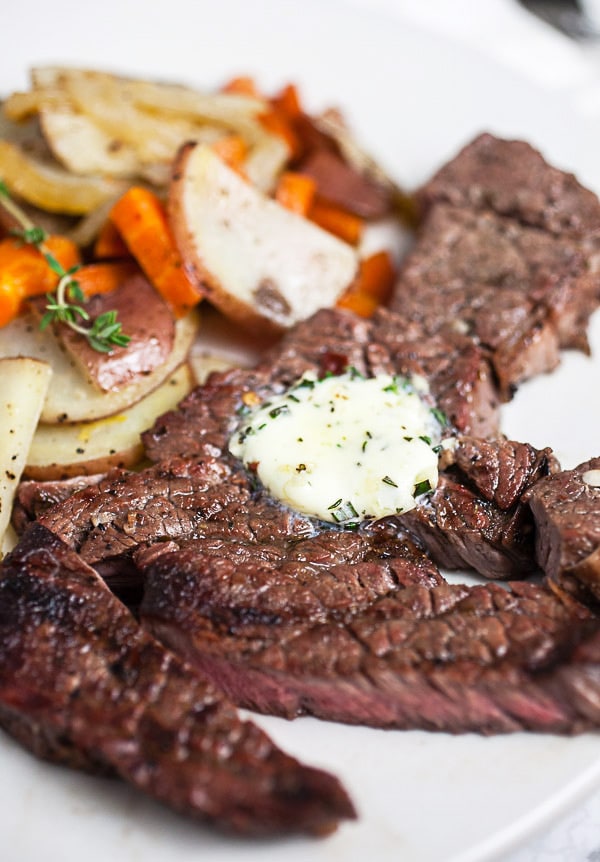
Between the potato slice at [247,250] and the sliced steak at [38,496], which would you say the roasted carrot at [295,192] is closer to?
the potato slice at [247,250]

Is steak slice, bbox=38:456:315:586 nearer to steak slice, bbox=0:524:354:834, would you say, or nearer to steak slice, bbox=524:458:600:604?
steak slice, bbox=0:524:354:834

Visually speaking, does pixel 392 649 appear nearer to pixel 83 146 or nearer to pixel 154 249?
pixel 154 249

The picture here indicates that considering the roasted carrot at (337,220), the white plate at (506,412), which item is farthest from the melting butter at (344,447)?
the roasted carrot at (337,220)

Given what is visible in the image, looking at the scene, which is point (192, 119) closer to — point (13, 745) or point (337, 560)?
point (337, 560)

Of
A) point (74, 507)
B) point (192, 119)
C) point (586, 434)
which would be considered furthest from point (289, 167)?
point (74, 507)

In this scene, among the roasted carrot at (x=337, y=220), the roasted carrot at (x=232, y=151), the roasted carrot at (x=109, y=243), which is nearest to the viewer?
the roasted carrot at (x=109, y=243)

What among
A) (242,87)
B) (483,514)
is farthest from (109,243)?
(483,514)

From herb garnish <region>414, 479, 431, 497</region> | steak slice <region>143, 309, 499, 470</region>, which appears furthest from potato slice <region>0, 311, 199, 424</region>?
herb garnish <region>414, 479, 431, 497</region>
